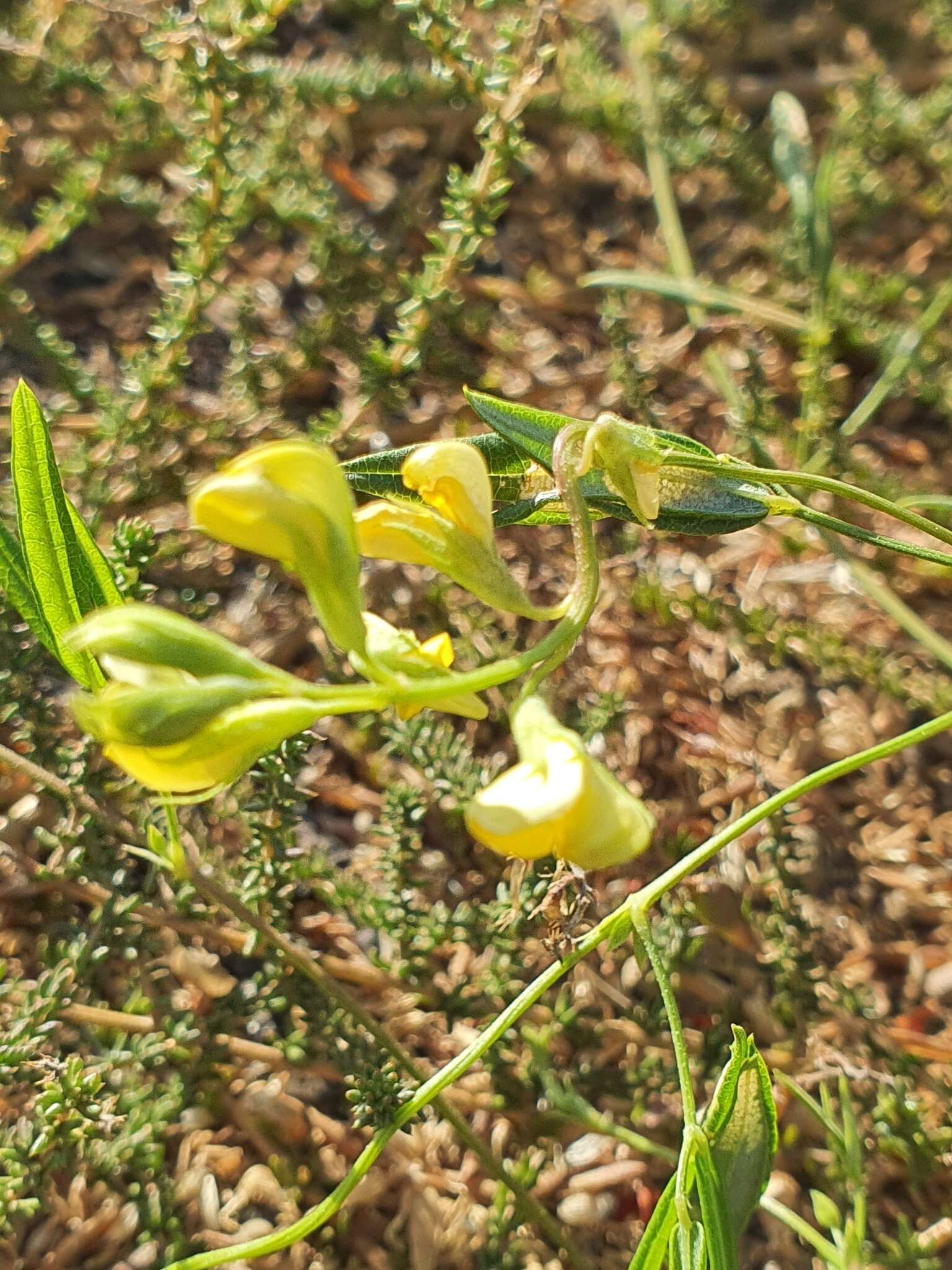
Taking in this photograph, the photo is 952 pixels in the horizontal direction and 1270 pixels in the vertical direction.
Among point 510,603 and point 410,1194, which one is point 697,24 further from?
point 410,1194

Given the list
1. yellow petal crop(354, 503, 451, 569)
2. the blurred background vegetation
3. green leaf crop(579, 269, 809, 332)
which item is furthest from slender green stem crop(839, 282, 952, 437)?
yellow petal crop(354, 503, 451, 569)

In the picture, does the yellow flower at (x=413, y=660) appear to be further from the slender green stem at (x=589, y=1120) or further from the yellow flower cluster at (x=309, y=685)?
the slender green stem at (x=589, y=1120)

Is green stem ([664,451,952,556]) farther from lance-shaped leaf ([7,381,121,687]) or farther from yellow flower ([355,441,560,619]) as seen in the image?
lance-shaped leaf ([7,381,121,687])

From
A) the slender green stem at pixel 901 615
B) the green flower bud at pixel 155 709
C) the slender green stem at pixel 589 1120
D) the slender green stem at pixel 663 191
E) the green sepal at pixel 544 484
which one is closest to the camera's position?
the green flower bud at pixel 155 709

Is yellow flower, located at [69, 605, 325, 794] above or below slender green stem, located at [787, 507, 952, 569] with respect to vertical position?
above

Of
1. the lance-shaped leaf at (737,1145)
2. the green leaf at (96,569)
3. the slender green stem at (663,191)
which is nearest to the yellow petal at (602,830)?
the lance-shaped leaf at (737,1145)

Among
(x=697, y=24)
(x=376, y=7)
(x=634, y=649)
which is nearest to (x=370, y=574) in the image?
(x=634, y=649)
